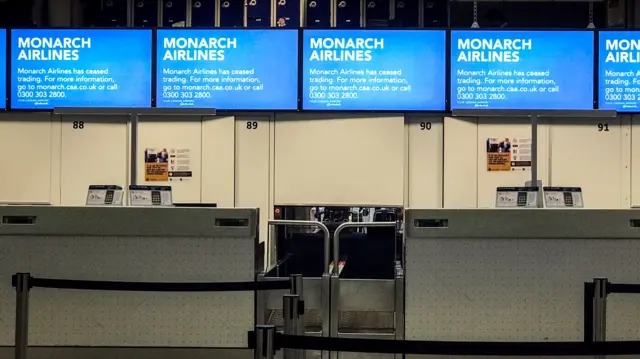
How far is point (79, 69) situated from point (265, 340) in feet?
14.6

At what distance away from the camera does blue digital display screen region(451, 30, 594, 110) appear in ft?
17.6

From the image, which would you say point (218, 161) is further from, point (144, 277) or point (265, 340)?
point (265, 340)

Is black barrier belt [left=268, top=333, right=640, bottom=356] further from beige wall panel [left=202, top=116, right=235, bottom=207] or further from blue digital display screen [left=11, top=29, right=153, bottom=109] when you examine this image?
blue digital display screen [left=11, top=29, right=153, bottom=109]

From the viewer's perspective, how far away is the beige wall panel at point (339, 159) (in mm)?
A: 5496

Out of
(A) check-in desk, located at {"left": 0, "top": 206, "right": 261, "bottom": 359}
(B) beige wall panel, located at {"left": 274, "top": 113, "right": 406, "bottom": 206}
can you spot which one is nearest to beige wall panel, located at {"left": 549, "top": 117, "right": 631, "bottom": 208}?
(B) beige wall panel, located at {"left": 274, "top": 113, "right": 406, "bottom": 206}

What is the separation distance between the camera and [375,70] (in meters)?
5.43

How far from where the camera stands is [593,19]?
6.83 metres

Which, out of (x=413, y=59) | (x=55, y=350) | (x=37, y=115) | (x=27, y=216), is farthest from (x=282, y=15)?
(x=55, y=350)

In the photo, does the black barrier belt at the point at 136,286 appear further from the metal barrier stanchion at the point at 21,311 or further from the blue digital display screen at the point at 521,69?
the blue digital display screen at the point at 521,69

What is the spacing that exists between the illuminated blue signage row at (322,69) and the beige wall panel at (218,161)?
0.23 m

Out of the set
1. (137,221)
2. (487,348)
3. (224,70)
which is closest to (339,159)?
(224,70)

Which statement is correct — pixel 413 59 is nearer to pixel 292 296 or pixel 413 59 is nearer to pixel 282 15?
pixel 282 15

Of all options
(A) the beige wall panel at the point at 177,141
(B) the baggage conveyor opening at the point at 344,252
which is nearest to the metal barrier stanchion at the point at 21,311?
(B) the baggage conveyor opening at the point at 344,252

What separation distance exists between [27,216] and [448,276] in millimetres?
2284
